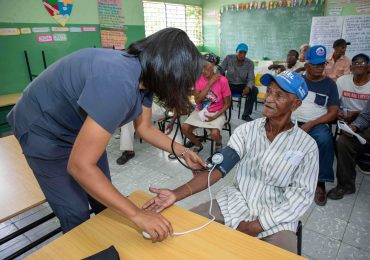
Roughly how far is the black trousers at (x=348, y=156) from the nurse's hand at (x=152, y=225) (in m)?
2.08

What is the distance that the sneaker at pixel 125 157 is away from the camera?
10.3 ft

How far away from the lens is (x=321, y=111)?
8.33ft

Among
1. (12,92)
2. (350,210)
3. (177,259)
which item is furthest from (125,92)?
(12,92)

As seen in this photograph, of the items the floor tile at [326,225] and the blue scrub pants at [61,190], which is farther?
the floor tile at [326,225]

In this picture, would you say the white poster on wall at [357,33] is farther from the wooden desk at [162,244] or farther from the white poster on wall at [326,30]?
the wooden desk at [162,244]

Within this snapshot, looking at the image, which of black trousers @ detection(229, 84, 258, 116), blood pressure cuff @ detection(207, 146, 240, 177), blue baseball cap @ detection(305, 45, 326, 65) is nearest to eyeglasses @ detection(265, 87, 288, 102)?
blood pressure cuff @ detection(207, 146, 240, 177)

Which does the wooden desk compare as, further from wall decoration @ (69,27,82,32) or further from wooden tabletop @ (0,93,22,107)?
wall decoration @ (69,27,82,32)

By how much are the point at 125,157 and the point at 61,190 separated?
6.82ft

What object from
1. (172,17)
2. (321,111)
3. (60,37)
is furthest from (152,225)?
(172,17)

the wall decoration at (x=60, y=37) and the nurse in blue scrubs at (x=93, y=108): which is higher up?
the wall decoration at (x=60, y=37)

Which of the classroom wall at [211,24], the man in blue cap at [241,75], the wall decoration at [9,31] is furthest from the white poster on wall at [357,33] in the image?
the wall decoration at [9,31]

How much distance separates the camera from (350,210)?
2.17 m

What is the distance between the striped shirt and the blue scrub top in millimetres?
590

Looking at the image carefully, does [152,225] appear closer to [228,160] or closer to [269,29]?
[228,160]
